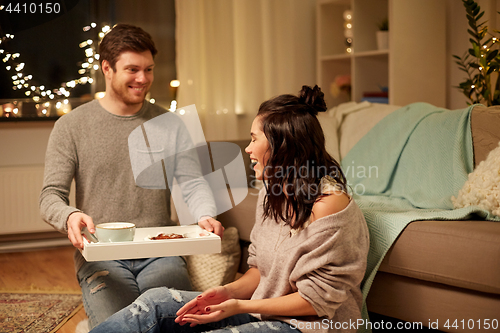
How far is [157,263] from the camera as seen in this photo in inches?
58.2

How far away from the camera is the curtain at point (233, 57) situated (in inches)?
118

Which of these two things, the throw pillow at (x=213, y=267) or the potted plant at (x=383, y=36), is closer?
the throw pillow at (x=213, y=267)

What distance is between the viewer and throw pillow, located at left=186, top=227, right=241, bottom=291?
181 centimetres

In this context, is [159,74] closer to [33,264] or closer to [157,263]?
[33,264]

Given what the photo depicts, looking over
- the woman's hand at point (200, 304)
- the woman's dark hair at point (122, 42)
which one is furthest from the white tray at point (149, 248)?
the woman's dark hair at point (122, 42)

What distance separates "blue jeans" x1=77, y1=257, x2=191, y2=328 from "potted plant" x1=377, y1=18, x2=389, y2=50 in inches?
75.0

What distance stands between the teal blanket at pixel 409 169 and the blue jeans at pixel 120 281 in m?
0.58

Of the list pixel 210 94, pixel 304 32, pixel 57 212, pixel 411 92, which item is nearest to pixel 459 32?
pixel 411 92

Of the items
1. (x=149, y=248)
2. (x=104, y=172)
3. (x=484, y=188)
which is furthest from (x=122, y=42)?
(x=484, y=188)

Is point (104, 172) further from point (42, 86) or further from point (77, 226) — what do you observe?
point (42, 86)

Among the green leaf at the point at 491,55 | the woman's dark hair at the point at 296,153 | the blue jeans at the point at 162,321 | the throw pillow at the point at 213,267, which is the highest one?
the green leaf at the point at 491,55

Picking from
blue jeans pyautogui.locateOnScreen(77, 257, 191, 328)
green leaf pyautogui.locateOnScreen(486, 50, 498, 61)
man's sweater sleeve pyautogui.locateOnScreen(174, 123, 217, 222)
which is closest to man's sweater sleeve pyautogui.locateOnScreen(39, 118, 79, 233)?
blue jeans pyautogui.locateOnScreen(77, 257, 191, 328)

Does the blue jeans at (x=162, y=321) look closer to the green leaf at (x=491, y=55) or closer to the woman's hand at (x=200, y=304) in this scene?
the woman's hand at (x=200, y=304)

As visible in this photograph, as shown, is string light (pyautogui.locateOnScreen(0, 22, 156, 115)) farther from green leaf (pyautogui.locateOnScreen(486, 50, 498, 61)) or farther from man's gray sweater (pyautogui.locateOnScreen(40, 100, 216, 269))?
green leaf (pyautogui.locateOnScreen(486, 50, 498, 61))
